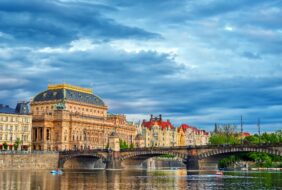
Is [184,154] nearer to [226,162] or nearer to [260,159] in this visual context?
[226,162]

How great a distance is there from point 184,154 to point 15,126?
6065cm

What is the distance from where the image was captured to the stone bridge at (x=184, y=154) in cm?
12799

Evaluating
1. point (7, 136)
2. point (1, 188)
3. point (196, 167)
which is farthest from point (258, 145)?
point (7, 136)

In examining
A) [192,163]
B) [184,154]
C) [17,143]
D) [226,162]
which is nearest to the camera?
[192,163]

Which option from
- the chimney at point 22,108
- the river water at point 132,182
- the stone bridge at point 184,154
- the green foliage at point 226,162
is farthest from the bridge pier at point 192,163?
the chimney at point 22,108

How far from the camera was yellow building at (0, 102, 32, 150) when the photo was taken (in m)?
173

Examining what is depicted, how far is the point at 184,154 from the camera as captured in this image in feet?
471

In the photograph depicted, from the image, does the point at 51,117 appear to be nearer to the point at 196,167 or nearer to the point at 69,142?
the point at 69,142

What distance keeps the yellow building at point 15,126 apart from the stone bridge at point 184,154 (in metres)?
19.8

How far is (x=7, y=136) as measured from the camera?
175250 millimetres

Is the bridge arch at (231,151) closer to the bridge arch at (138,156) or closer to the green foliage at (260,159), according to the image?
the bridge arch at (138,156)

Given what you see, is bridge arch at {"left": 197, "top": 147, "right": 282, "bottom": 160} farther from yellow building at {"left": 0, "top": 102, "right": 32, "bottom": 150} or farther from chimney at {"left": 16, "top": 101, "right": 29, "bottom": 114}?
chimney at {"left": 16, "top": 101, "right": 29, "bottom": 114}

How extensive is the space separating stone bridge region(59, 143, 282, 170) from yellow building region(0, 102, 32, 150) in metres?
19.8

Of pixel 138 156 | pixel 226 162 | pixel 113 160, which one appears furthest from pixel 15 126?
pixel 226 162
